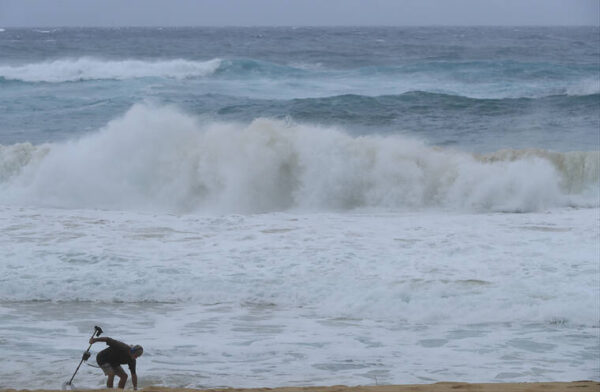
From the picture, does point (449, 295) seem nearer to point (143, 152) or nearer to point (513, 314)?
point (513, 314)

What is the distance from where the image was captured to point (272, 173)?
49.3 feet

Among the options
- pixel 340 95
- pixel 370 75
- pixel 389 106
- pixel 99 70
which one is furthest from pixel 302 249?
pixel 99 70

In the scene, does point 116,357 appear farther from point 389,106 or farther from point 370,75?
point 370,75

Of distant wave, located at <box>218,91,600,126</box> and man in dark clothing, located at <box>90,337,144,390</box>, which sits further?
distant wave, located at <box>218,91,600,126</box>

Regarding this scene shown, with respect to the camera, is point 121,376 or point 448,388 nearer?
point 448,388

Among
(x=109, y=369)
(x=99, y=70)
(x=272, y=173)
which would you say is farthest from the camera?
(x=99, y=70)

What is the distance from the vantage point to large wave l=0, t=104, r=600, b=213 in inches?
558

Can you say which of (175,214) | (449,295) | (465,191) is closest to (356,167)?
(465,191)

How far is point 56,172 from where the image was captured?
15.4m

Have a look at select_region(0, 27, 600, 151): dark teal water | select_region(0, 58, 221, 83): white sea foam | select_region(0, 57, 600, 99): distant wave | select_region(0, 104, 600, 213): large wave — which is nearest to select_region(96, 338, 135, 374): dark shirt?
select_region(0, 104, 600, 213): large wave

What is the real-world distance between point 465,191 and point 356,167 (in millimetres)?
2062

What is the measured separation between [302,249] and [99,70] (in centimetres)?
2887

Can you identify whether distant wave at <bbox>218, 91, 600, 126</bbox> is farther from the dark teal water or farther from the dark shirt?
the dark shirt

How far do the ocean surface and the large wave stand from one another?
4 cm
